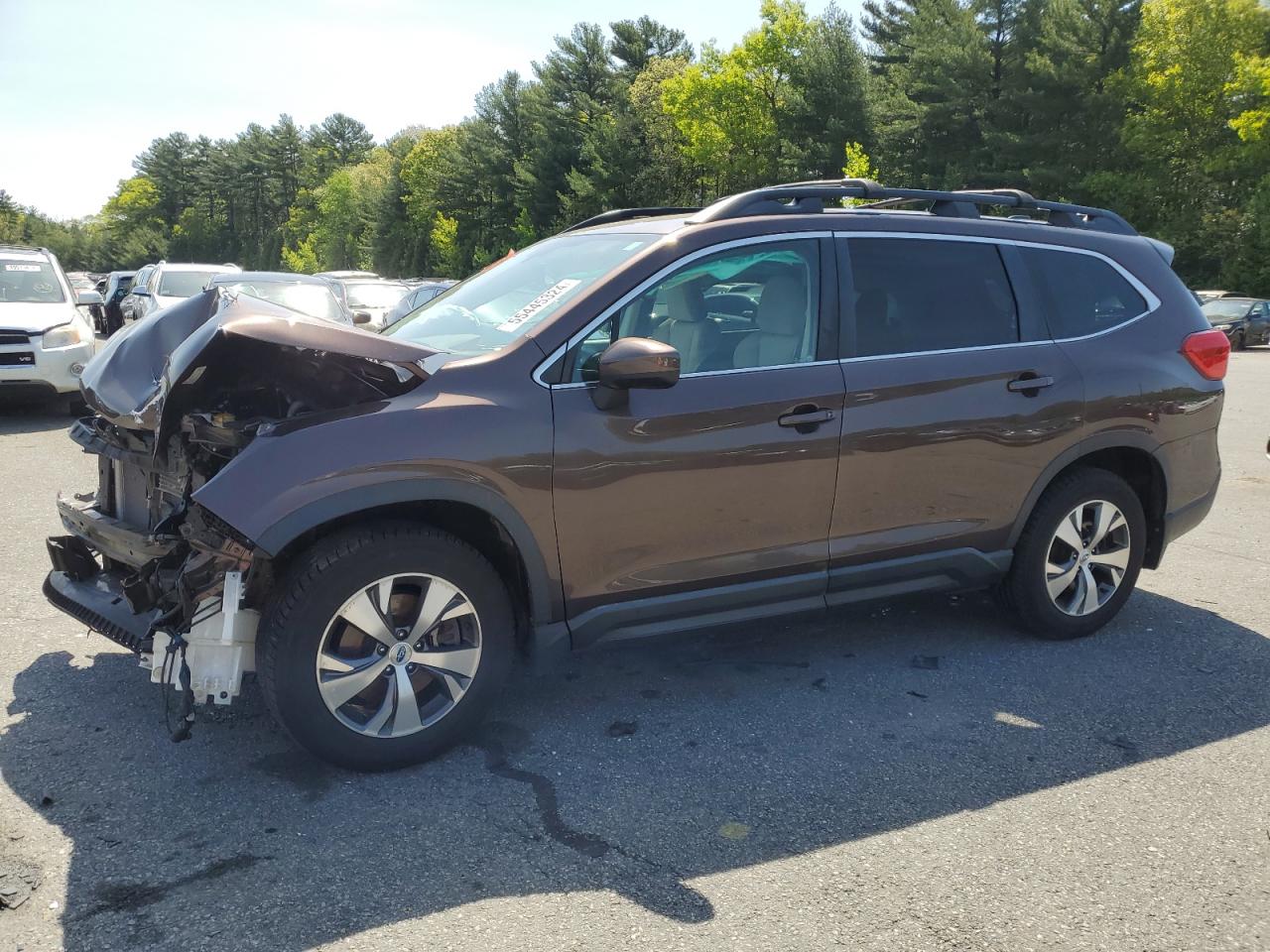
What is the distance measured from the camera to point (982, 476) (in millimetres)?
4480

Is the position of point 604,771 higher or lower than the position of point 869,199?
lower

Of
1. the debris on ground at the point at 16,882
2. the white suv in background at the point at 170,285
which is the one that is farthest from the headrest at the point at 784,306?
the white suv in background at the point at 170,285

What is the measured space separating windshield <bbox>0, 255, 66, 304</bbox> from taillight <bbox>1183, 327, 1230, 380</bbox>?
11172 millimetres

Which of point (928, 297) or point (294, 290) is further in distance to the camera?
point (294, 290)

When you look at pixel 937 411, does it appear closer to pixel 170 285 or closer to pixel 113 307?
pixel 170 285

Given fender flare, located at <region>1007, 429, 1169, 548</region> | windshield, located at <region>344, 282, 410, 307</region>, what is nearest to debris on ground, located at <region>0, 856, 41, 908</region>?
fender flare, located at <region>1007, 429, 1169, 548</region>

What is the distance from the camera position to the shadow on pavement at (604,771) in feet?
9.54

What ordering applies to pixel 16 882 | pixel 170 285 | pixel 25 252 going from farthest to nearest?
pixel 170 285
pixel 25 252
pixel 16 882

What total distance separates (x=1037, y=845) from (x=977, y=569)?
1.58 metres

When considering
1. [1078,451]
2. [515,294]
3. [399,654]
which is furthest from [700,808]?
[1078,451]

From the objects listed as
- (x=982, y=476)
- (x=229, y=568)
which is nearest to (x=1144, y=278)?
(x=982, y=476)

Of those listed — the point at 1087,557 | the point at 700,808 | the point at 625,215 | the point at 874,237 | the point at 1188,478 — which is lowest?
the point at 700,808

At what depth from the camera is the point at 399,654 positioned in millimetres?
3461

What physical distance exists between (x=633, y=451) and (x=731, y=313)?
712 mm
